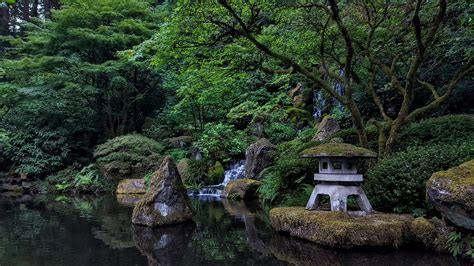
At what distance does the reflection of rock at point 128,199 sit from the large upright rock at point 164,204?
4.05 m

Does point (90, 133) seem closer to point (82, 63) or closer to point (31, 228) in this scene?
point (82, 63)

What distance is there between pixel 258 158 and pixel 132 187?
5.60 meters

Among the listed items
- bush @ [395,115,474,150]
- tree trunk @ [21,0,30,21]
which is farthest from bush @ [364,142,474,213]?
tree trunk @ [21,0,30,21]

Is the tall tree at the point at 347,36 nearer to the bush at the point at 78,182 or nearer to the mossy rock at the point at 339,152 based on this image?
the mossy rock at the point at 339,152

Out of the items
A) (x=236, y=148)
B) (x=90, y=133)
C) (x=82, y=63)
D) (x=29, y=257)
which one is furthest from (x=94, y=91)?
(x=29, y=257)

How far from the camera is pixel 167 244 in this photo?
6.98 meters

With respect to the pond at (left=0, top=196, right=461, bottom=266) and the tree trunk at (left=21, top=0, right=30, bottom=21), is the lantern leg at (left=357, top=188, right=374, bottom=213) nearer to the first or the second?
the pond at (left=0, top=196, right=461, bottom=266)

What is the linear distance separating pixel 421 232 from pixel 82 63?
55.2 ft

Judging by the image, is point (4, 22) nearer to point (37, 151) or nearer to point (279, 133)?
point (37, 151)

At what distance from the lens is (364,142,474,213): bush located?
6684 mm

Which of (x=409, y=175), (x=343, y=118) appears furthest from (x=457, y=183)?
(x=343, y=118)

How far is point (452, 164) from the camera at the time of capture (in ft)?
21.9

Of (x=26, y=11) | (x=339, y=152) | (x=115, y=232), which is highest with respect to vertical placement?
(x=26, y=11)

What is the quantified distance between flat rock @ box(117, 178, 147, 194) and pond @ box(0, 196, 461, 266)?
17.0 feet
